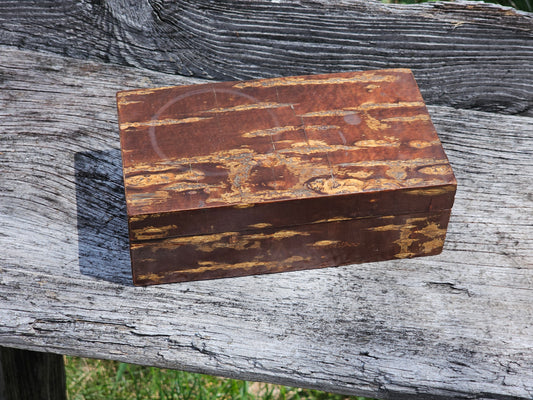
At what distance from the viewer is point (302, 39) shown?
1.60 m

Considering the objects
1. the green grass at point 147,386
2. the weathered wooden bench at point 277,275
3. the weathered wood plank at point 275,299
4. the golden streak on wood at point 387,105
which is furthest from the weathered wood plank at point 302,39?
the green grass at point 147,386

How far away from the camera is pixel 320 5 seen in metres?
1.56

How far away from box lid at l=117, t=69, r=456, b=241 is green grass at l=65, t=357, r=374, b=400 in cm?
102

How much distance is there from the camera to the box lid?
1.11m

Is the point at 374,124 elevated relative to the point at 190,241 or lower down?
elevated

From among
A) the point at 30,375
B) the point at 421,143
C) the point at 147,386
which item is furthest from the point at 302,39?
the point at 147,386

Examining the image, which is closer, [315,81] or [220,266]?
[220,266]

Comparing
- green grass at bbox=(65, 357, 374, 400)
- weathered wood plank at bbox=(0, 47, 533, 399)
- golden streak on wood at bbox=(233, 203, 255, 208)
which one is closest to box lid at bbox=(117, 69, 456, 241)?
golden streak on wood at bbox=(233, 203, 255, 208)

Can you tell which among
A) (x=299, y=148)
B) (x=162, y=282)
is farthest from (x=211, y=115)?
(x=162, y=282)

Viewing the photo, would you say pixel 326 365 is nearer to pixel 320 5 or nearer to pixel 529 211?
pixel 529 211

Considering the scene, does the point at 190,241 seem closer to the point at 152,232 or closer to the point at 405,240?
the point at 152,232

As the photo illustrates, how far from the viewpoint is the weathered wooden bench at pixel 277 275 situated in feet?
3.60

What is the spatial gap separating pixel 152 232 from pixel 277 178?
23 centimetres

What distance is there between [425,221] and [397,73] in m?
0.32
